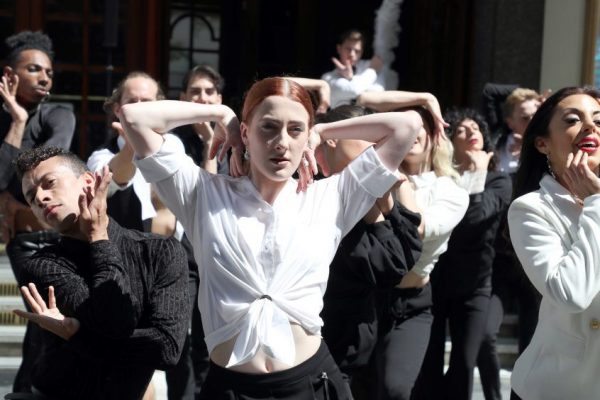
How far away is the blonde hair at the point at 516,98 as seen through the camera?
7570 mm

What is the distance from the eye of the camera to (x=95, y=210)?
3641 mm

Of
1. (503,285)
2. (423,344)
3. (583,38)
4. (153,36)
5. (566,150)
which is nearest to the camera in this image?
(566,150)

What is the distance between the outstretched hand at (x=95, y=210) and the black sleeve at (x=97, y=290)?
4cm

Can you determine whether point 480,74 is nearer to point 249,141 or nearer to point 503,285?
point 503,285

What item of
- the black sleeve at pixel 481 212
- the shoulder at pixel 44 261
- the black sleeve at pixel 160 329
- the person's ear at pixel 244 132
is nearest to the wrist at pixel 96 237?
the shoulder at pixel 44 261

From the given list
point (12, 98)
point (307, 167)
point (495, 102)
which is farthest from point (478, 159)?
point (307, 167)

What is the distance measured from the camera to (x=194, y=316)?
5.80m

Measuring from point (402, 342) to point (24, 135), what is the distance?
2341mm

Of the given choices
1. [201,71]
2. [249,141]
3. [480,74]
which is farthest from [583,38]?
[249,141]

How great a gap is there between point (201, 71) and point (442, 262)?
1.72 metres

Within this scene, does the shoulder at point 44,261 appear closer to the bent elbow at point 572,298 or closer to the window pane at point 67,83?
the bent elbow at point 572,298

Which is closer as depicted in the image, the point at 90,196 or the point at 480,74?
the point at 90,196

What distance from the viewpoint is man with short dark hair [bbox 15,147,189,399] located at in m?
3.57

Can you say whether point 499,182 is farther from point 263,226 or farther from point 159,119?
point 159,119
